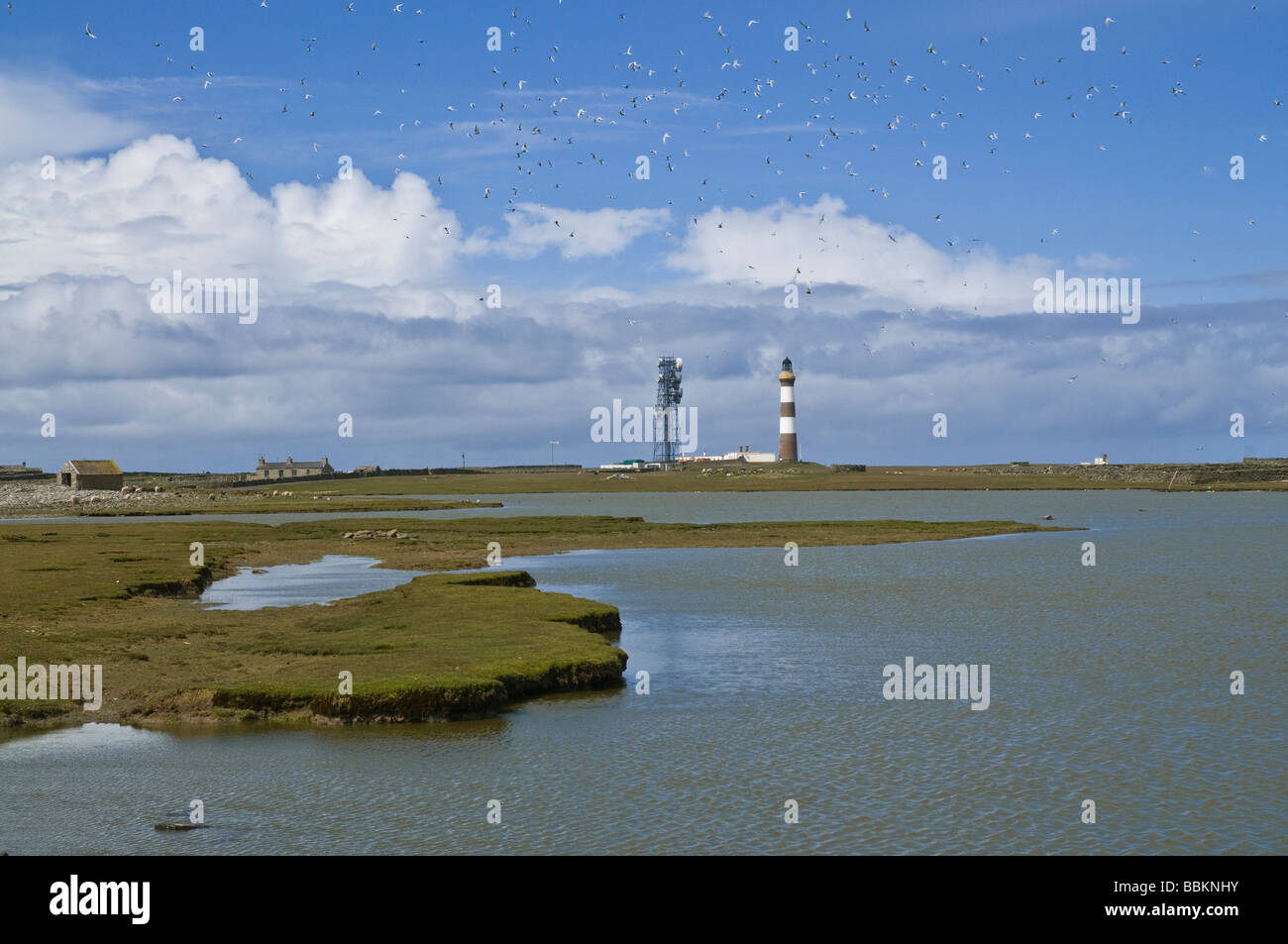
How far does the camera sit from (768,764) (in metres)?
26.9

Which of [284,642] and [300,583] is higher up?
[300,583]

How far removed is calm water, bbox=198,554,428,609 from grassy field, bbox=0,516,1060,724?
1590 millimetres

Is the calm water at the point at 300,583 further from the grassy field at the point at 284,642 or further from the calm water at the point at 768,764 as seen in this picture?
the calm water at the point at 768,764

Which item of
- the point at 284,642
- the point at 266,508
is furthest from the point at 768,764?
the point at 266,508

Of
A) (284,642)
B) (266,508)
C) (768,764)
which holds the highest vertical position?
(266,508)

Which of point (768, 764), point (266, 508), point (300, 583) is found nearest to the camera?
point (768, 764)

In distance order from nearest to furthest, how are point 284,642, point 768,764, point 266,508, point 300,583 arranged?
point 768,764, point 284,642, point 300,583, point 266,508

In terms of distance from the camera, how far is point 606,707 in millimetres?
32688

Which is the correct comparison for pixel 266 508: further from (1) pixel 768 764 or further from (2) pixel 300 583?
(1) pixel 768 764

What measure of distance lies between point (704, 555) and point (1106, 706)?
176 feet

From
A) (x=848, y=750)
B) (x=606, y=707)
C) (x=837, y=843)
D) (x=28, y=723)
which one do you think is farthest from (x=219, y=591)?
(x=837, y=843)

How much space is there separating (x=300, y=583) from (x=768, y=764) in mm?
43958

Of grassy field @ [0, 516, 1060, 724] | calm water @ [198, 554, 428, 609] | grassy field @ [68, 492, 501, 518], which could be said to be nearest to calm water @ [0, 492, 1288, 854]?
grassy field @ [0, 516, 1060, 724]
